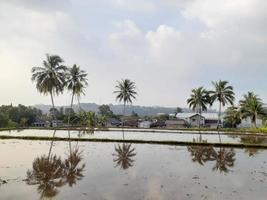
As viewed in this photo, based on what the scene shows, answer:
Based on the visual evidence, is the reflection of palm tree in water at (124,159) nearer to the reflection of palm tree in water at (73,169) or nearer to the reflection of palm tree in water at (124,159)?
the reflection of palm tree in water at (124,159)

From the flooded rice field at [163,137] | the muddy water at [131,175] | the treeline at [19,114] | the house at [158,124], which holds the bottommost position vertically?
the muddy water at [131,175]


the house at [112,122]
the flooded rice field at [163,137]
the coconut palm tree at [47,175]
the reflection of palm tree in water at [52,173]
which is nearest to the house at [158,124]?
the house at [112,122]

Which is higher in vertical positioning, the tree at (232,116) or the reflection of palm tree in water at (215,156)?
the tree at (232,116)

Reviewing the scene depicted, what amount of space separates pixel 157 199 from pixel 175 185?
2842 millimetres

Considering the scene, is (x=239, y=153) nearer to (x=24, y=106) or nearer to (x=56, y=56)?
(x=56, y=56)

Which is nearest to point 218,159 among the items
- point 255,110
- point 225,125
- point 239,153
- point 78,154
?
point 239,153

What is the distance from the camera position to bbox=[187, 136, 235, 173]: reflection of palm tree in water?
74.7 ft

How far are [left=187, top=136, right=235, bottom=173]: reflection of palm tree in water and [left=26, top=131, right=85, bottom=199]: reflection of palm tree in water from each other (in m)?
7.98

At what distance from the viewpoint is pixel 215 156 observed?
88.2ft

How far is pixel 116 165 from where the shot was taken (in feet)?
72.1

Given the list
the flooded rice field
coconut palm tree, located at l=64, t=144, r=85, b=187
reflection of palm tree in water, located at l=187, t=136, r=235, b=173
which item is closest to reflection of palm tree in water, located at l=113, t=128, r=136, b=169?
coconut palm tree, located at l=64, t=144, r=85, b=187

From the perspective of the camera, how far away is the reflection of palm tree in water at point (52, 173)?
15.2m

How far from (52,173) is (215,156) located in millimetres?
13117

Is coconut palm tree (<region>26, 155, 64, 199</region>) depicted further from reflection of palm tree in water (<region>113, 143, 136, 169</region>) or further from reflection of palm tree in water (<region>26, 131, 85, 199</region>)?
reflection of palm tree in water (<region>113, 143, 136, 169</region>)
